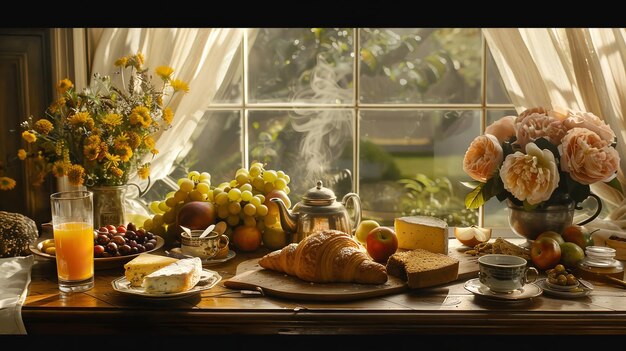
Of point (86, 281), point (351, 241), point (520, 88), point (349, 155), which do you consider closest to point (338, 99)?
point (349, 155)

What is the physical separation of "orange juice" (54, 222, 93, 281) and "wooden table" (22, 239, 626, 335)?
73 millimetres

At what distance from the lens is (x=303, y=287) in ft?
5.81

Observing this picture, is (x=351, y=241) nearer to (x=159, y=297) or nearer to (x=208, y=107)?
(x=159, y=297)

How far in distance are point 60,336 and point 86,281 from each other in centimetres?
16

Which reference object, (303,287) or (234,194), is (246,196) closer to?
(234,194)

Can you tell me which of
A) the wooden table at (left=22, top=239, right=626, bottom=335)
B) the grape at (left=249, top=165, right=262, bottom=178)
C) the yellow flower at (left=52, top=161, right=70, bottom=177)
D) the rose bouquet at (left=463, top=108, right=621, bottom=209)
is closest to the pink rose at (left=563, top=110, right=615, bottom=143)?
the rose bouquet at (left=463, top=108, right=621, bottom=209)

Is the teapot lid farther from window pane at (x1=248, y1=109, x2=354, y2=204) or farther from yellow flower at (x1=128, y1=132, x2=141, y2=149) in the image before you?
window pane at (x1=248, y1=109, x2=354, y2=204)

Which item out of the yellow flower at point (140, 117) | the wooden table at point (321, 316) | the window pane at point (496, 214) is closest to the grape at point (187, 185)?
the yellow flower at point (140, 117)

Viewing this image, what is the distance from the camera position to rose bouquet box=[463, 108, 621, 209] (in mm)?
1939

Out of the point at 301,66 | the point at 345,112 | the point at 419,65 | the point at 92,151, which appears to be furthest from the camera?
the point at 419,65

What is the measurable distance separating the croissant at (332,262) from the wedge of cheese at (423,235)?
270 mm

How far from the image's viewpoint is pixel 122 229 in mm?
2039

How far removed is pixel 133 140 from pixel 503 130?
3.42 ft

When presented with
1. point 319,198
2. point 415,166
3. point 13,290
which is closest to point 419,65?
point 415,166
